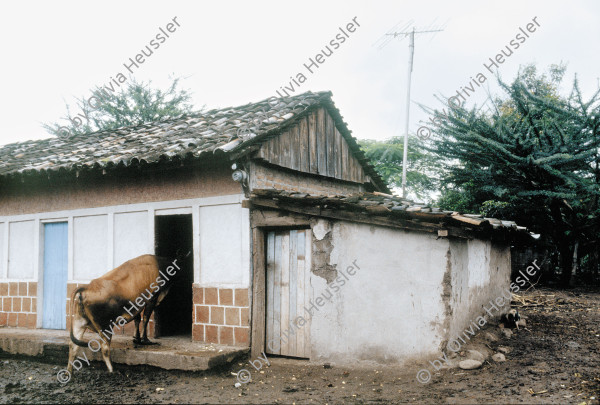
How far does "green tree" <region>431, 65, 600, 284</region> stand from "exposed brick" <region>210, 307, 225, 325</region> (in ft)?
29.3

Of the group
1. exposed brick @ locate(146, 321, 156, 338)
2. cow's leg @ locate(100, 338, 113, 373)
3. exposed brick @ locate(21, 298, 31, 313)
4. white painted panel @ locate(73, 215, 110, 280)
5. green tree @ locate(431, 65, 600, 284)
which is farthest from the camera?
green tree @ locate(431, 65, 600, 284)

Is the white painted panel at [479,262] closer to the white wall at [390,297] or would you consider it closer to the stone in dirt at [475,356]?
the white wall at [390,297]

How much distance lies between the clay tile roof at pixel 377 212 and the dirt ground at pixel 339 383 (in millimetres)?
1799

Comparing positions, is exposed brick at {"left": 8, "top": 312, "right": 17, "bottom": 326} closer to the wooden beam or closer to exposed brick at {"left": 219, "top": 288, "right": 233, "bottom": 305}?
exposed brick at {"left": 219, "top": 288, "right": 233, "bottom": 305}

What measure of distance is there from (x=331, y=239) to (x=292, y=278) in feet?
2.93

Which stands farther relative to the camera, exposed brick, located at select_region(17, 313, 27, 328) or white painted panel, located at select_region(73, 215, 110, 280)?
exposed brick, located at select_region(17, 313, 27, 328)

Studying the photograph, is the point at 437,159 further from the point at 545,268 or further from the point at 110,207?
the point at 110,207

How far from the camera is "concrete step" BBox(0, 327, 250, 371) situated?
636 centimetres

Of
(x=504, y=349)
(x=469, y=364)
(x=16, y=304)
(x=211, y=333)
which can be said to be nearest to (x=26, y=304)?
(x=16, y=304)

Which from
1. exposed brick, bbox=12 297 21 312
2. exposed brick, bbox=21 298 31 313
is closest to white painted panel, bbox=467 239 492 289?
exposed brick, bbox=21 298 31 313

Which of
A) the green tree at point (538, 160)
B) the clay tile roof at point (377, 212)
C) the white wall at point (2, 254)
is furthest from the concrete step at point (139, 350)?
the green tree at point (538, 160)

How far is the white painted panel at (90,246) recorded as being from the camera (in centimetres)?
840

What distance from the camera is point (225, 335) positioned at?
7145 millimetres

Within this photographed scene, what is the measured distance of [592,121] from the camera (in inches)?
492
